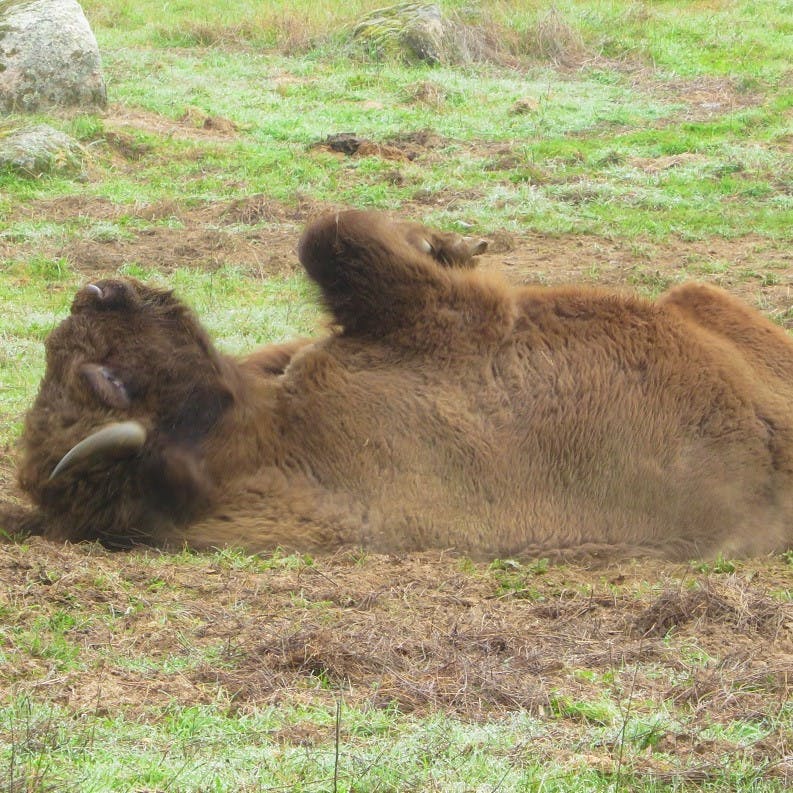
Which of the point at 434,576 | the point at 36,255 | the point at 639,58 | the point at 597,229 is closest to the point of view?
the point at 434,576

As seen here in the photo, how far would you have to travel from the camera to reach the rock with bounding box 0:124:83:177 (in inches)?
527

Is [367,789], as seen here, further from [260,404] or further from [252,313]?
[252,313]

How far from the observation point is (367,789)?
2930 millimetres

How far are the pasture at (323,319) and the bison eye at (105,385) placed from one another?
630 mm

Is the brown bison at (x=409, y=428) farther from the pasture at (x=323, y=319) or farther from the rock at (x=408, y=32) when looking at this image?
the rock at (x=408, y=32)

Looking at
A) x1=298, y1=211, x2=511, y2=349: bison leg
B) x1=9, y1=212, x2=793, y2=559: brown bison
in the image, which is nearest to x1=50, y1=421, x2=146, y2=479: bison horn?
x1=9, y1=212, x2=793, y2=559: brown bison

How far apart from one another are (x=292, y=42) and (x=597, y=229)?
463 inches

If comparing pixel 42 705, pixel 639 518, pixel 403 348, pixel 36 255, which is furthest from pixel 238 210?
pixel 42 705

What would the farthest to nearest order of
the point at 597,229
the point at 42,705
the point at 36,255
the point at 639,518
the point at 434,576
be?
1. the point at 597,229
2. the point at 36,255
3. the point at 639,518
4. the point at 434,576
5. the point at 42,705

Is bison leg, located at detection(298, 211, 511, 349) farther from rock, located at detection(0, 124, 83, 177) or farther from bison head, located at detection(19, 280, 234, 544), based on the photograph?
rock, located at detection(0, 124, 83, 177)

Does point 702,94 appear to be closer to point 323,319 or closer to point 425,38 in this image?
point 425,38

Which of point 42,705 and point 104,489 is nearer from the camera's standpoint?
point 42,705

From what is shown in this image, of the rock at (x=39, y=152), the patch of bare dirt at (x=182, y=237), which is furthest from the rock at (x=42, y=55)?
the patch of bare dirt at (x=182, y=237)

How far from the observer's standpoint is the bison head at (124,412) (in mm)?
5148
